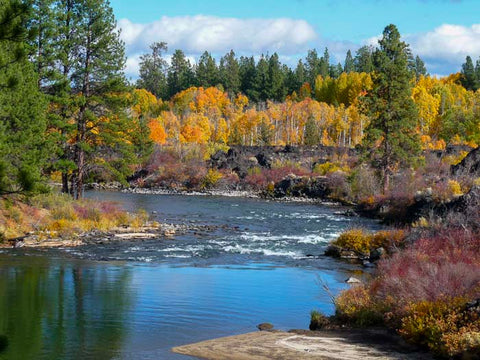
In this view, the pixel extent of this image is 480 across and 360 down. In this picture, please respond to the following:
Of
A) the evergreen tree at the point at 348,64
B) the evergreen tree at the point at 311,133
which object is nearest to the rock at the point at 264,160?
the evergreen tree at the point at 311,133

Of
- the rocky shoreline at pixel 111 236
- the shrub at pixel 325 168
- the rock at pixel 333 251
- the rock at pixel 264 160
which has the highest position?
the rock at pixel 264 160

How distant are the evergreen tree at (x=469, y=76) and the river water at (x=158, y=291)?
126 meters

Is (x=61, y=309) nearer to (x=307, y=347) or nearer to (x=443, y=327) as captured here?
(x=307, y=347)

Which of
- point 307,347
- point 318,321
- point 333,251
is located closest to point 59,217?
point 333,251

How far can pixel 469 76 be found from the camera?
151500mm

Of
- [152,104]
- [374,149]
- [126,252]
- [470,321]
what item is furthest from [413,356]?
[152,104]

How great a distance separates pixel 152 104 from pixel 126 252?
11829 centimetres

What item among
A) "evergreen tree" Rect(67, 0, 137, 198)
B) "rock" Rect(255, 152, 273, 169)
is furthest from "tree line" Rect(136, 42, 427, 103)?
"evergreen tree" Rect(67, 0, 137, 198)

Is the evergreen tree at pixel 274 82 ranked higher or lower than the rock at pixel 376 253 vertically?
higher

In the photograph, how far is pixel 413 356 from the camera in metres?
13.4

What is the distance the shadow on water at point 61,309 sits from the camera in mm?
14812

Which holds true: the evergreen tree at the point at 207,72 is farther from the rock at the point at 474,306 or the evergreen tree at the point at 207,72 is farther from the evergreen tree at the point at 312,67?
the rock at the point at 474,306

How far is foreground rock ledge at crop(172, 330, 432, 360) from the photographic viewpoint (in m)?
13.5

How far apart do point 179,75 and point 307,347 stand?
156197 millimetres
